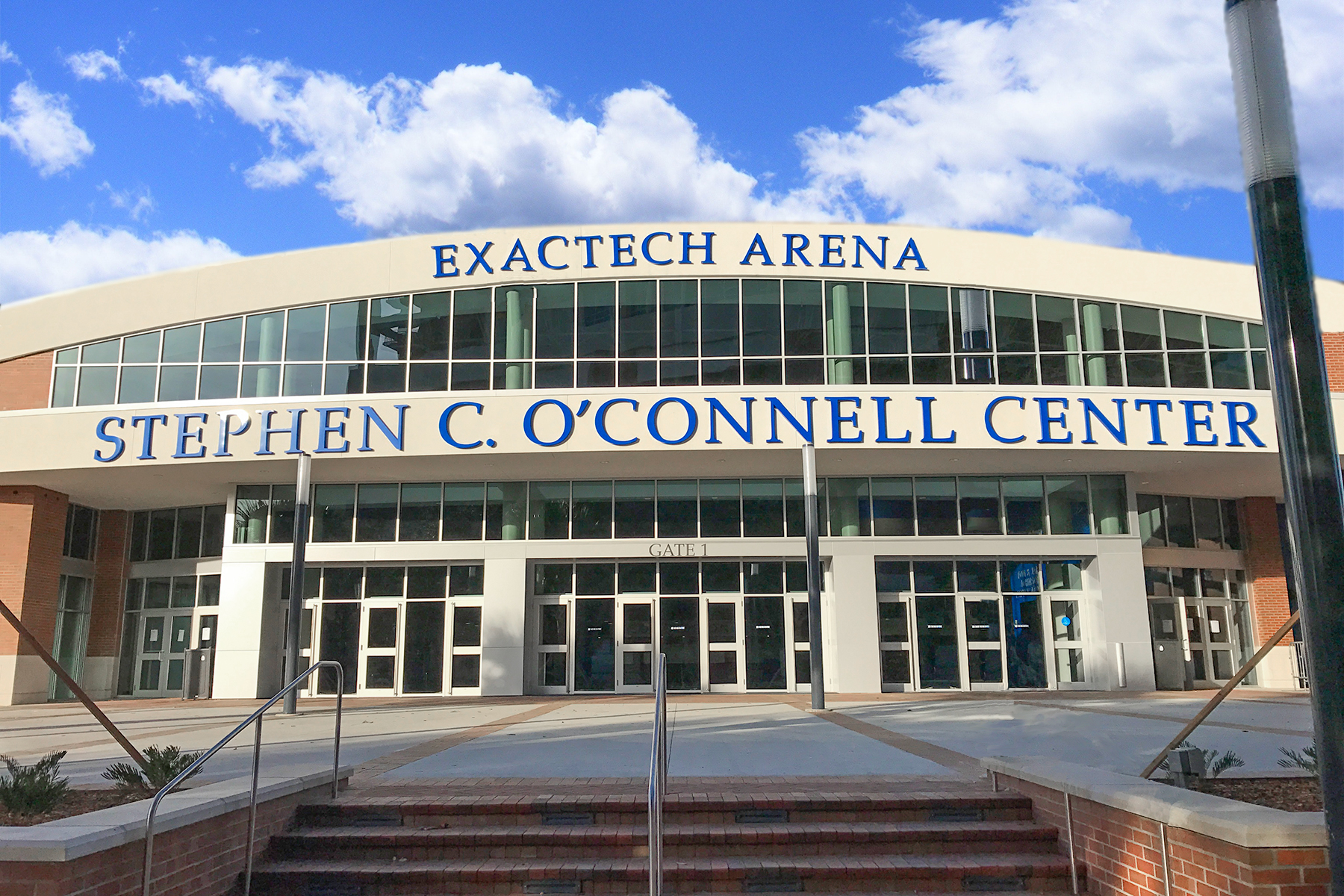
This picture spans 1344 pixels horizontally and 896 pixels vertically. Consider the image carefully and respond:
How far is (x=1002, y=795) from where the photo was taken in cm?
741

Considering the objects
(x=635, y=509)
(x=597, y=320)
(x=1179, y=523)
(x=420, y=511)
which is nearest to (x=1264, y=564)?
(x=1179, y=523)

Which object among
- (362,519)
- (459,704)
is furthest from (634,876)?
(362,519)

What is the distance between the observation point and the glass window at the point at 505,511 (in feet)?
72.7

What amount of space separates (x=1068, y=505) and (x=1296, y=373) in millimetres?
18605

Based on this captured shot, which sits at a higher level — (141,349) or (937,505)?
(141,349)

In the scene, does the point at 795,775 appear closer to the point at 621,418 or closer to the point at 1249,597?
the point at 621,418

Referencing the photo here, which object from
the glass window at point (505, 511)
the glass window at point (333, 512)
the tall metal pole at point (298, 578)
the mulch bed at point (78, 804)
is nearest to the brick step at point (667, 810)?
the mulch bed at point (78, 804)

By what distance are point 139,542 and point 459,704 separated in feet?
37.8

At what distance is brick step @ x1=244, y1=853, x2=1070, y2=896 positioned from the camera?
649 cm

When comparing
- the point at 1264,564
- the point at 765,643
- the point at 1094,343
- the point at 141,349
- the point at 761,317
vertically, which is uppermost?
the point at 761,317

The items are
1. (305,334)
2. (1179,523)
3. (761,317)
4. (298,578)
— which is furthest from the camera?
(1179,523)

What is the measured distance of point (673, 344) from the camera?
21656 mm

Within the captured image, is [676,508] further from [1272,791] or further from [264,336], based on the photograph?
[1272,791]

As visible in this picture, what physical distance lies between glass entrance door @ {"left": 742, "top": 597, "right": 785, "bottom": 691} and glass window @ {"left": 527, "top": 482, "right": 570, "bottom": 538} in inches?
167
